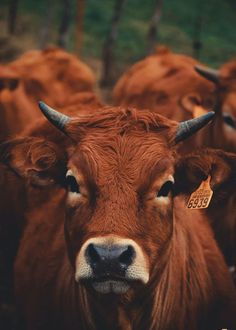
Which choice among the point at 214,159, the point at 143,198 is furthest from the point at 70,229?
the point at 214,159

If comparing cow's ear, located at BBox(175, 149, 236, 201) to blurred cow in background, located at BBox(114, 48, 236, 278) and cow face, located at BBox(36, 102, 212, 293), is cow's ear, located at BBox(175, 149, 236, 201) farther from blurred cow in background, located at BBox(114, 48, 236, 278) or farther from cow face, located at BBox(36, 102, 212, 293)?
blurred cow in background, located at BBox(114, 48, 236, 278)

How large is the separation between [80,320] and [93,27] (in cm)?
2403

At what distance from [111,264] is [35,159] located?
119cm

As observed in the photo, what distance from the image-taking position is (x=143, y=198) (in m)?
3.90

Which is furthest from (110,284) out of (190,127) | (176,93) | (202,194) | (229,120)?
(176,93)

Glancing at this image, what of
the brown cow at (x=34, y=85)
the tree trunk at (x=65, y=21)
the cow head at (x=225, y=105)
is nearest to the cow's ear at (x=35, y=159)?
the cow head at (x=225, y=105)

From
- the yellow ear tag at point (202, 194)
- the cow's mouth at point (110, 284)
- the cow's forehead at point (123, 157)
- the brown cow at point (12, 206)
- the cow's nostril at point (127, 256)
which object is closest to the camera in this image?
the cow's nostril at point (127, 256)

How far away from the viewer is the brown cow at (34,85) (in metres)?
9.28

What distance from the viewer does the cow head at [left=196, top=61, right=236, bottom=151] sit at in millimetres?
7715

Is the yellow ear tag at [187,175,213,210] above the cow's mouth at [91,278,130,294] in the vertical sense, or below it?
above


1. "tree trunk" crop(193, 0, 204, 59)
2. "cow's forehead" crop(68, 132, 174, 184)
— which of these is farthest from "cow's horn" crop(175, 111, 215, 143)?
"tree trunk" crop(193, 0, 204, 59)

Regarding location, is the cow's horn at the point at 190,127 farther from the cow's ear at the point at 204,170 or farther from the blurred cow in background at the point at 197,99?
the blurred cow in background at the point at 197,99

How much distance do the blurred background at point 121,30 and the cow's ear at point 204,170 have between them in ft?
47.5

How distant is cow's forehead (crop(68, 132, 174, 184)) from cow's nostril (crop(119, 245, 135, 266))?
0.46 meters
